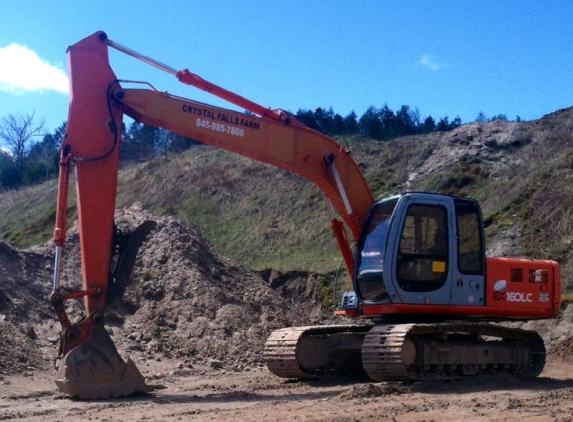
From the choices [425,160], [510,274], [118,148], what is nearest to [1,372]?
[118,148]

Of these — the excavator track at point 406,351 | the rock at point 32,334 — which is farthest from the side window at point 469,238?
the rock at point 32,334

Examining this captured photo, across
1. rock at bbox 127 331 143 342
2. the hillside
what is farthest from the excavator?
the hillside

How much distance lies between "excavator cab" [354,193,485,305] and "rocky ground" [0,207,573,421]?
4.37 ft

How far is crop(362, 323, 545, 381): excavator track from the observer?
1106 centimetres

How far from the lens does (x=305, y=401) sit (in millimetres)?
10172

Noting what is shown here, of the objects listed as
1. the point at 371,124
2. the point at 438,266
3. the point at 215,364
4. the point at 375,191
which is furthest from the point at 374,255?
the point at 371,124

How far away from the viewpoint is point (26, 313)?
1545cm

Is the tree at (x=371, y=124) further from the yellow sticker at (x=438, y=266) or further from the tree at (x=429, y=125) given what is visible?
the yellow sticker at (x=438, y=266)

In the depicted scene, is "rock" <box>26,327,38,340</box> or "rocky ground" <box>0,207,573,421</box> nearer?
"rocky ground" <box>0,207,573,421</box>

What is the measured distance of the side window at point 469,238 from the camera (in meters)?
11.9

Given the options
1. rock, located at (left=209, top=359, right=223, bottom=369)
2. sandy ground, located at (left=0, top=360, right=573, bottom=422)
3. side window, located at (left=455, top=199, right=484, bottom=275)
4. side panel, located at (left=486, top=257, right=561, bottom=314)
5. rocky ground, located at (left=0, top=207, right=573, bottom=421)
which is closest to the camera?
sandy ground, located at (left=0, top=360, right=573, bottom=422)

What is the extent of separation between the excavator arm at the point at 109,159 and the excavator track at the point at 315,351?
3.81 feet

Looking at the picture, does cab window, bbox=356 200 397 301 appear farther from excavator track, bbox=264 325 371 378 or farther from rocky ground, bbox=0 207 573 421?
rocky ground, bbox=0 207 573 421

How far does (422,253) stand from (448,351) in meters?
1.53
